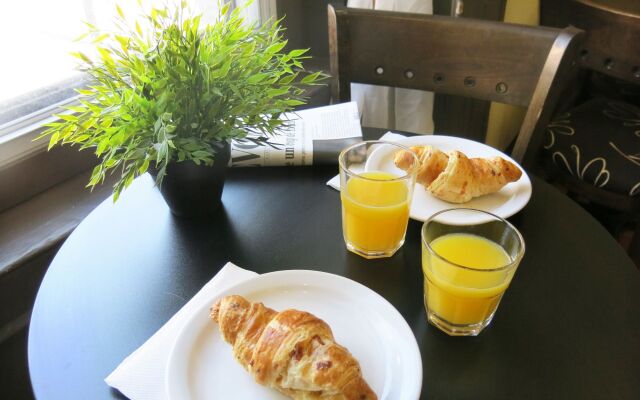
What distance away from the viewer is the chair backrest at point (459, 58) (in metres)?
1.06

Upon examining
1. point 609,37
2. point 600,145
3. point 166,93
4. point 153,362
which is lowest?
point 600,145

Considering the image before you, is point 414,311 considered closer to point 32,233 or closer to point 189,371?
point 189,371

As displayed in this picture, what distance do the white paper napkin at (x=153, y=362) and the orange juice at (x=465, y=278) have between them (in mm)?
285

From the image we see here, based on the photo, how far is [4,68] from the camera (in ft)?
3.75

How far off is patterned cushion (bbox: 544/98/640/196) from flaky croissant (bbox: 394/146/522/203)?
28.8 inches

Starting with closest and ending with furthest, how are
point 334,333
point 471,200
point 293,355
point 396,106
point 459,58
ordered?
point 293,355, point 334,333, point 471,200, point 459,58, point 396,106

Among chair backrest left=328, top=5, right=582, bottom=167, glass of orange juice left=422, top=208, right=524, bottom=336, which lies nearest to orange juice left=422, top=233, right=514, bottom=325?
glass of orange juice left=422, top=208, right=524, bottom=336

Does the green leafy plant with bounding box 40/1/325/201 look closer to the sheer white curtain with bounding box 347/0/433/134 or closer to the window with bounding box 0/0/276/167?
the window with bounding box 0/0/276/167

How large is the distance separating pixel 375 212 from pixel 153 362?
0.35 meters

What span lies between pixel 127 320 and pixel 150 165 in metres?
0.23

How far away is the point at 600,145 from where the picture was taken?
146 cm

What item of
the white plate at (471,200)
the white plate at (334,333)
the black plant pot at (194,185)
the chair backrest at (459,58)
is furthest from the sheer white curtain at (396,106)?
the white plate at (334,333)

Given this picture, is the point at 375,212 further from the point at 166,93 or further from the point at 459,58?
the point at 459,58

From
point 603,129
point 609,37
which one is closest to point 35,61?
point 609,37
